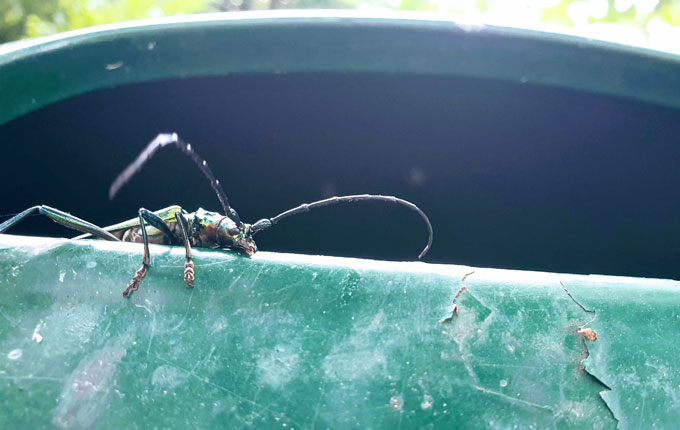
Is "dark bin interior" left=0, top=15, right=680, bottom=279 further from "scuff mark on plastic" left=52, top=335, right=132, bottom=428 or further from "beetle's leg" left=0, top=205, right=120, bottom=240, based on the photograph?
"scuff mark on plastic" left=52, top=335, right=132, bottom=428

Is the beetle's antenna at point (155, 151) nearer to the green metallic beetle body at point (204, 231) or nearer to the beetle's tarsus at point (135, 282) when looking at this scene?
the green metallic beetle body at point (204, 231)

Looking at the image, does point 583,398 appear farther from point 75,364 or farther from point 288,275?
point 75,364

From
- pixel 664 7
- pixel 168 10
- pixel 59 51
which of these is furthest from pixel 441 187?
pixel 664 7

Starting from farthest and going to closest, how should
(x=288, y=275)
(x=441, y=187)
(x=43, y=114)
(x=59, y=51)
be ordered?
(x=441, y=187) < (x=43, y=114) < (x=59, y=51) < (x=288, y=275)

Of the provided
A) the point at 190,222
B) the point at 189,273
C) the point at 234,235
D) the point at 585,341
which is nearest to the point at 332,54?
the point at 234,235

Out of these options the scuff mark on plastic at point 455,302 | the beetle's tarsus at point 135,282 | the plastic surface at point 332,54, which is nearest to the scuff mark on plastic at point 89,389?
the beetle's tarsus at point 135,282

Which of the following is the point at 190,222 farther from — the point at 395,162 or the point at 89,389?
the point at 89,389

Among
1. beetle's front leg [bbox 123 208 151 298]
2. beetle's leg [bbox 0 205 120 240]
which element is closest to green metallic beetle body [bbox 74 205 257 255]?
beetle's leg [bbox 0 205 120 240]
